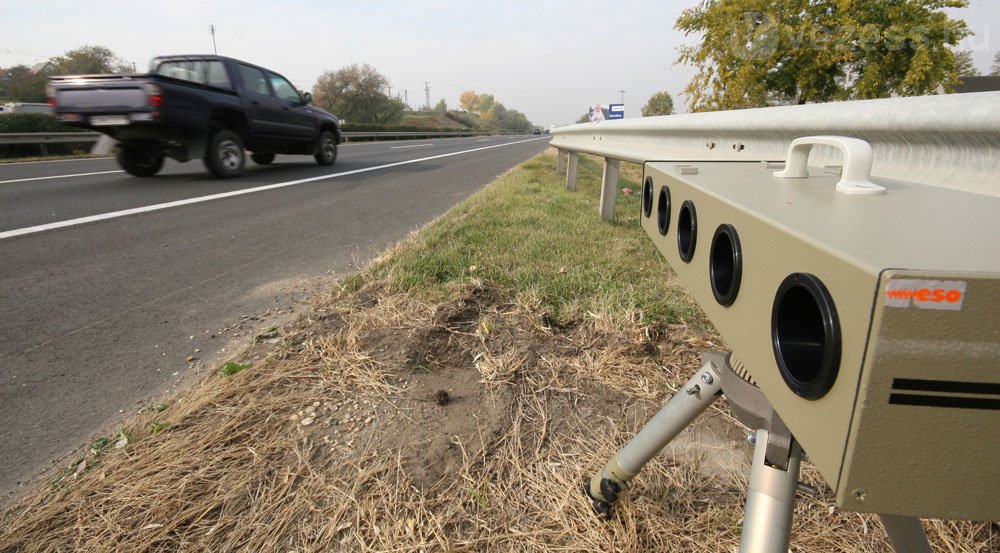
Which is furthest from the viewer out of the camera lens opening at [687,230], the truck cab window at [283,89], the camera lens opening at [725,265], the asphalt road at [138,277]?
the truck cab window at [283,89]

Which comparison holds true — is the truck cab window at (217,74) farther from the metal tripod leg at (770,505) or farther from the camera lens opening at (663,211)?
the metal tripod leg at (770,505)

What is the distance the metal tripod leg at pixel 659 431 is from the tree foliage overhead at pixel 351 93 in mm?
65485

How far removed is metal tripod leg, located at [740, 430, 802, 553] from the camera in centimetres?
87

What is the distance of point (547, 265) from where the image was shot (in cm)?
355

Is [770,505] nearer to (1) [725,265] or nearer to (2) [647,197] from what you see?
(1) [725,265]

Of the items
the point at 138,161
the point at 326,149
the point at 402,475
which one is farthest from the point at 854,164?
the point at 326,149

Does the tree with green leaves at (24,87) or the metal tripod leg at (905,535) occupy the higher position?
the tree with green leaves at (24,87)

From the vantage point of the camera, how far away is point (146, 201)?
6402 mm

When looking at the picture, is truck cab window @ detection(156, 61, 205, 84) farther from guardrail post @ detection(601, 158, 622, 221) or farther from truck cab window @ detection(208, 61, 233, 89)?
guardrail post @ detection(601, 158, 622, 221)

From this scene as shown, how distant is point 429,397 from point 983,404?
70.2 inches

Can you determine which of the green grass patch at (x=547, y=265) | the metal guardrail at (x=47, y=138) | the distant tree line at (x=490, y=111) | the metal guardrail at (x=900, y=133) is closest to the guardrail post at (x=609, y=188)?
the green grass patch at (x=547, y=265)

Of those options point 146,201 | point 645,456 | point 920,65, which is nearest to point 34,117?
point 146,201

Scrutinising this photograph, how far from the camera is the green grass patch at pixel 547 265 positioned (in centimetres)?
285

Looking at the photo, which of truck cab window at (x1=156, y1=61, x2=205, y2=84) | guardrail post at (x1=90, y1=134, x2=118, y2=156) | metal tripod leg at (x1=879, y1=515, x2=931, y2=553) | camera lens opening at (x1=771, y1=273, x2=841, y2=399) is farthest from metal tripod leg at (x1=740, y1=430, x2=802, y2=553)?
truck cab window at (x1=156, y1=61, x2=205, y2=84)
